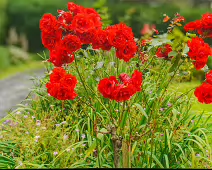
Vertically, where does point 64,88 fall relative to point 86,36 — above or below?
below

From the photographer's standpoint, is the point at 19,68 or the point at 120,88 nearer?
the point at 120,88

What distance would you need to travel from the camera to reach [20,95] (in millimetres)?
9844

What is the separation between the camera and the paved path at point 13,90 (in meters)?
8.95

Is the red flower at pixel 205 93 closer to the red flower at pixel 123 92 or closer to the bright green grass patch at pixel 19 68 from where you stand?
the red flower at pixel 123 92

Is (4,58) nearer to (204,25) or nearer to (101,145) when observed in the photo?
(101,145)

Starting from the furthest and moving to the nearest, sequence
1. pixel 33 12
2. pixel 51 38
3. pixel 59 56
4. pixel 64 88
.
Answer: pixel 33 12 → pixel 51 38 → pixel 59 56 → pixel 64 88

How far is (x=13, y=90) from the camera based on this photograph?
1044 cm

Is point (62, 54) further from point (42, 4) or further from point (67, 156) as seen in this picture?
point (42, 4)

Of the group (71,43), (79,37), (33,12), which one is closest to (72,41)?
(71,43)

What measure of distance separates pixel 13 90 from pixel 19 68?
382 cm

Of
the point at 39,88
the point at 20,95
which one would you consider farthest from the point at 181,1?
the point at 39,88

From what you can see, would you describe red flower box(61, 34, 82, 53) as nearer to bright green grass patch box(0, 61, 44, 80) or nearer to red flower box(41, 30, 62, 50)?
red flower box(41, 30, 62, 50)

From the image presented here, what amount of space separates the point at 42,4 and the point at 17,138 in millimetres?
12444

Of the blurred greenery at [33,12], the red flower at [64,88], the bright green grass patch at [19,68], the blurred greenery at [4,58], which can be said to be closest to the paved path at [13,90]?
the bright green grass patch at [19,68]
